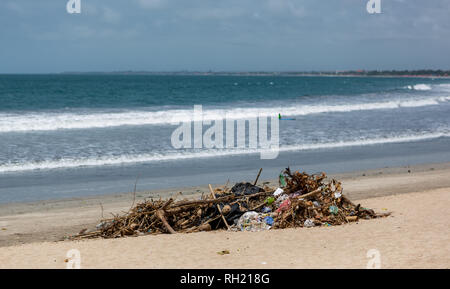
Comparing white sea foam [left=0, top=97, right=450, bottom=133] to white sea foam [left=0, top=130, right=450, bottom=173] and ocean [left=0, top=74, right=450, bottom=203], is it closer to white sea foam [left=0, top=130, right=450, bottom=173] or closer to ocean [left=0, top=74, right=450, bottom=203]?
ocean [left=0, top=74, right=450, bottom=203]

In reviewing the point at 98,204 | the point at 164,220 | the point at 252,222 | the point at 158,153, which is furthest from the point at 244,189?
the point at 158,153

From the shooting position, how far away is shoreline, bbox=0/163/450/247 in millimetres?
8266

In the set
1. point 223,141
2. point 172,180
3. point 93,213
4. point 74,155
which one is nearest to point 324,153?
point 223,141

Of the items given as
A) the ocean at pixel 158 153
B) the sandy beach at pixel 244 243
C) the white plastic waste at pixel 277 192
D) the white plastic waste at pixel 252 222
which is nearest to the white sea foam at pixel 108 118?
the ocean at pixel 158 153

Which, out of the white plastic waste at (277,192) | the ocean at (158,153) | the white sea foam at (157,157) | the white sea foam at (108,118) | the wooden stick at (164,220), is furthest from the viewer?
the white sea foam at (108,118)

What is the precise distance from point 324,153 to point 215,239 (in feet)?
32.6

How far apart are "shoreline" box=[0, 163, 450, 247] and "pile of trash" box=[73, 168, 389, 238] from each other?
0.85 m

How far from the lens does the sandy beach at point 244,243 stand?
20.3ft

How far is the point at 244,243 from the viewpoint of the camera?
709 centimetres

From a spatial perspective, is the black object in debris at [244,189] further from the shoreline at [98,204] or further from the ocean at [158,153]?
the ocean at [158,153]

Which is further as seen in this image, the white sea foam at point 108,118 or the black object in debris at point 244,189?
the white sea foam at point 108,118

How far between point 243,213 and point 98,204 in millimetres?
3410

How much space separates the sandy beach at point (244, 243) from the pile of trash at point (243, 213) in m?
0.27

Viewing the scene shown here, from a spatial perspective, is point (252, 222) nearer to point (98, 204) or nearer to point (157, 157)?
point (98, 204)
